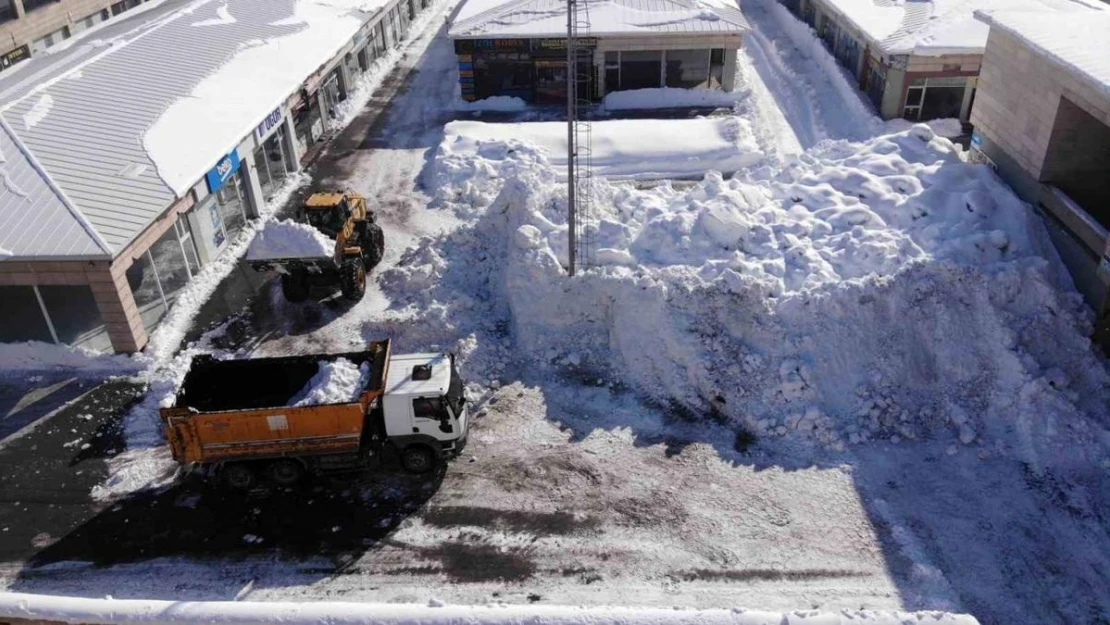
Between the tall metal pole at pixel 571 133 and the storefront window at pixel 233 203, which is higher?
the tall metal pole at pixel 571 133

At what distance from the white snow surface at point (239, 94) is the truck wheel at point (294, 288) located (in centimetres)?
403

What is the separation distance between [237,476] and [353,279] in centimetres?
754

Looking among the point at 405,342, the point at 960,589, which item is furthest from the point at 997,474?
the point at 405,342

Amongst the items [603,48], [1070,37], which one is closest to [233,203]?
[603,48]

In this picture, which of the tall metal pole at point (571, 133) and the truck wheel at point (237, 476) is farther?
the tall metal pole at point (571, 133)

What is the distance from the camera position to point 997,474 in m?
16.3

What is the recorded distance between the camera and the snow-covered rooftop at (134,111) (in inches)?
822

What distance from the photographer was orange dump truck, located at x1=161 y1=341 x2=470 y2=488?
1556cm

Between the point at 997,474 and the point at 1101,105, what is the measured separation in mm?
8972

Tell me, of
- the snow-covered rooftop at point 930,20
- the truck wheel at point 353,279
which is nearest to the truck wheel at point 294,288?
the truck wheel at point 353,279

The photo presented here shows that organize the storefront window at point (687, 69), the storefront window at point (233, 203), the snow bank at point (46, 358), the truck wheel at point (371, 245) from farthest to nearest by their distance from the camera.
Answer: the storefront window at point (687, 69) → the storefront window at point (233, 203) → the truck wheel at point (371, 245) → the snow bank at point (46, 358)

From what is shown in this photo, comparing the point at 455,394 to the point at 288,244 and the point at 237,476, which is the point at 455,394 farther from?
the point at 288,244

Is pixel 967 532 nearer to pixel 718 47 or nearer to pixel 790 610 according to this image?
pixel 790 610

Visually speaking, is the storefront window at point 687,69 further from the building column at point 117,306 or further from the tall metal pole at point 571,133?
the building column at point 117,306
